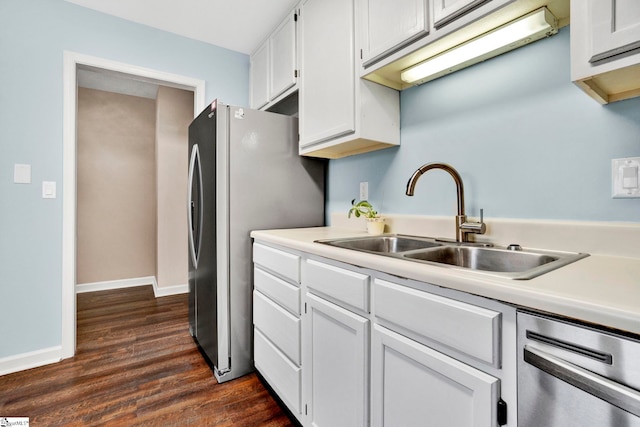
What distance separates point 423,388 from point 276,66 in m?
2.22

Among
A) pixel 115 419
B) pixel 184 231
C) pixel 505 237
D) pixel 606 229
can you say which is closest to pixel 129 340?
pixel 115 419

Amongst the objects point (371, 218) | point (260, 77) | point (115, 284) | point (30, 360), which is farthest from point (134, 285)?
point (371, 218)

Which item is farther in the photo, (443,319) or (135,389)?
(135,389)

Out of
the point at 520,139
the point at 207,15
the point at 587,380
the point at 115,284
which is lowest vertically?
the point at 115,284

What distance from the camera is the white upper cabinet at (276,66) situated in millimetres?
2059

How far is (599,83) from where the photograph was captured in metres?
0.88

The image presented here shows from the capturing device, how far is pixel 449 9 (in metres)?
1.09

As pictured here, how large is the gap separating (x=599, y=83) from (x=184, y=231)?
3810 millimetres

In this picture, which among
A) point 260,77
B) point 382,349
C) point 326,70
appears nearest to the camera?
point 382,349

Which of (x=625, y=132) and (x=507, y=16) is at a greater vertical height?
(x=507, y=16)

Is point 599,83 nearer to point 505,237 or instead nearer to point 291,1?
point 505,237

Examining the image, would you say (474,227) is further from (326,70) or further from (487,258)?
(326,70)

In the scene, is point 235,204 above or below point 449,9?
below

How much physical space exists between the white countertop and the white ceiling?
207 cm
